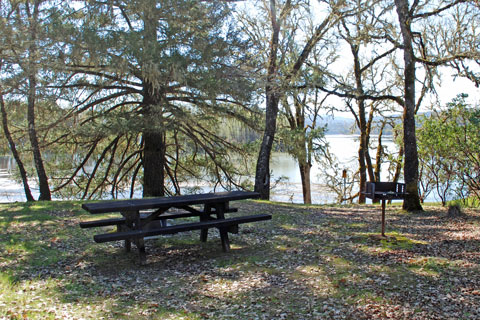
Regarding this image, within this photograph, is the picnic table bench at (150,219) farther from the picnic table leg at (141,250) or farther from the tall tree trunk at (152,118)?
the tall tree trunk at (152,118)

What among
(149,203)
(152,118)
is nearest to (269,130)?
(152,118)

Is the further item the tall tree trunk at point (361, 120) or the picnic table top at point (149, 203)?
the tall tree trunk at point (361, 120)

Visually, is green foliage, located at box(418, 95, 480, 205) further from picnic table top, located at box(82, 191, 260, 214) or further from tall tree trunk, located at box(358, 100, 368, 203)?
tall tree trunk, located at box(358, 100, 368, 203)

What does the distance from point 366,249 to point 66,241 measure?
439 centimetres

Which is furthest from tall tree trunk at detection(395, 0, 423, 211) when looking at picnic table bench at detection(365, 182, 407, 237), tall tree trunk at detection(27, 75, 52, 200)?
tall tree trunk at detection(27, 75, 52, 200)

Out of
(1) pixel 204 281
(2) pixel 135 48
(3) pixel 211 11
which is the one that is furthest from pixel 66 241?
(3) pixel 211 11

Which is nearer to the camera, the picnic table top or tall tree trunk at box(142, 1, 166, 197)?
the picnic table top

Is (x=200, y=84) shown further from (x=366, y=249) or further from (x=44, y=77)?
(x=366, y=249)

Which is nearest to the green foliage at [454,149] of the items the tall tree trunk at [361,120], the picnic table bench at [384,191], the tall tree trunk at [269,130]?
the tall tree trunk at [269,130]

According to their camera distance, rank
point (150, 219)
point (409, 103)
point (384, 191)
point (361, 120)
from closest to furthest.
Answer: point (150, 219) < point (384, 191) < point (409, 103) < point (361, 120)

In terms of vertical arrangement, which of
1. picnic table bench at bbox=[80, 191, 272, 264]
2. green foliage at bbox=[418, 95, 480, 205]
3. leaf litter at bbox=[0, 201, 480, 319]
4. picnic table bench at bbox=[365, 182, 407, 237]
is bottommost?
leaf litter at bbox=[0, 201, 480, 319]

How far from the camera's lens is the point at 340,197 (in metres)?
20.8

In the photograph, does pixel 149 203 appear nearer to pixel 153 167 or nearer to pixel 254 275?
pixel 254 275

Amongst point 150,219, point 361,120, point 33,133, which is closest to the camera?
point 150,219
